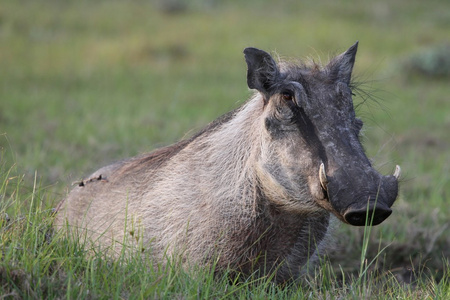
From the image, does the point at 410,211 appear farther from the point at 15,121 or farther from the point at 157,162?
the point at 15,121

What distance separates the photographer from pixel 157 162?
13.2ft

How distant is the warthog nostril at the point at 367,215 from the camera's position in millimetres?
2785

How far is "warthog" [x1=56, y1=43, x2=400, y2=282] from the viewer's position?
2.98 meters

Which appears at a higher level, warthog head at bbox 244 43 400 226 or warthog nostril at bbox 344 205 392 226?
warthog head at bbox 244 43 400 226

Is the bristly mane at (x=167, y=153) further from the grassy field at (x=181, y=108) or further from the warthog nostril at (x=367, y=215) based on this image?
the warthog nostril at (x=367, y=215)

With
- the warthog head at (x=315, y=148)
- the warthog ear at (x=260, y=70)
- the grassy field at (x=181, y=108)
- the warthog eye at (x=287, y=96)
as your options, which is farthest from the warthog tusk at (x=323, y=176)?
the warthog ear at (x=260, y=70)

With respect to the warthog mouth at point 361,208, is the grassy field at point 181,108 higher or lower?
lower

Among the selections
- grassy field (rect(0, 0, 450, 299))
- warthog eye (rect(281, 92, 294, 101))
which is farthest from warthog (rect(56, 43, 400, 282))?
grassy field (rect(0, 0, 450, 299))

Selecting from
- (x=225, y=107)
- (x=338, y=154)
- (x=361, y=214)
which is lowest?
→ (x=225, y=107)

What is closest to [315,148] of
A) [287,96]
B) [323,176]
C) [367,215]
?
[323,176]

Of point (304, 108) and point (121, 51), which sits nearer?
point (304, 108)

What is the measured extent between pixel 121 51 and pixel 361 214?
41.8 feet

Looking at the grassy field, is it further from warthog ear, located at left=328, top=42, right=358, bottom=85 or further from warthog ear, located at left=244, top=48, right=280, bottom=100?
warthog ear, located at left=244, top=48, right=280, bottom=100

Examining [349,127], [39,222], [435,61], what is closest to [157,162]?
[39,222]
